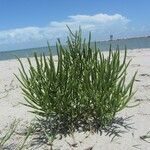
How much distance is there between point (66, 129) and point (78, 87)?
544mm

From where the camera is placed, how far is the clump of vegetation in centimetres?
442

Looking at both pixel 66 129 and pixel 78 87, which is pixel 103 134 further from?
pixel 78 87

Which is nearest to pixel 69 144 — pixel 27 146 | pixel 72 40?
pixel 27 146

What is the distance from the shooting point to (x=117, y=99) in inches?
175

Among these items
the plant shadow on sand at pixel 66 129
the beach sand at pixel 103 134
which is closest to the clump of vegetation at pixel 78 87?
the plant shadow on sand at pixel 66 129

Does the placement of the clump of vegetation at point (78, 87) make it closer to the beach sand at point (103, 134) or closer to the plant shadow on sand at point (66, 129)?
the plant shadow on sand at point (66, 129)

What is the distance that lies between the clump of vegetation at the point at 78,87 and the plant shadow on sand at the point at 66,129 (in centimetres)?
5

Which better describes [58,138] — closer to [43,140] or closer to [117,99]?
[43,140]

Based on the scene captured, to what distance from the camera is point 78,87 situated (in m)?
4.46

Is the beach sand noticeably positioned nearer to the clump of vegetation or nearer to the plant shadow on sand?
the plant shadow on sand

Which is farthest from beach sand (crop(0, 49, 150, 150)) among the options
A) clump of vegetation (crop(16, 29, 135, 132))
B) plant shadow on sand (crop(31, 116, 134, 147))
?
clump of vegetation (crop(16, 29, 135, 132))

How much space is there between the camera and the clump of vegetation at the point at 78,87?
4422 millimetres

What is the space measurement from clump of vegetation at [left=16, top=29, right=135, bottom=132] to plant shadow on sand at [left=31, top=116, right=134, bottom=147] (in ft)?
0.15

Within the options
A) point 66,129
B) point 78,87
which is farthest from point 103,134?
point 78,87
